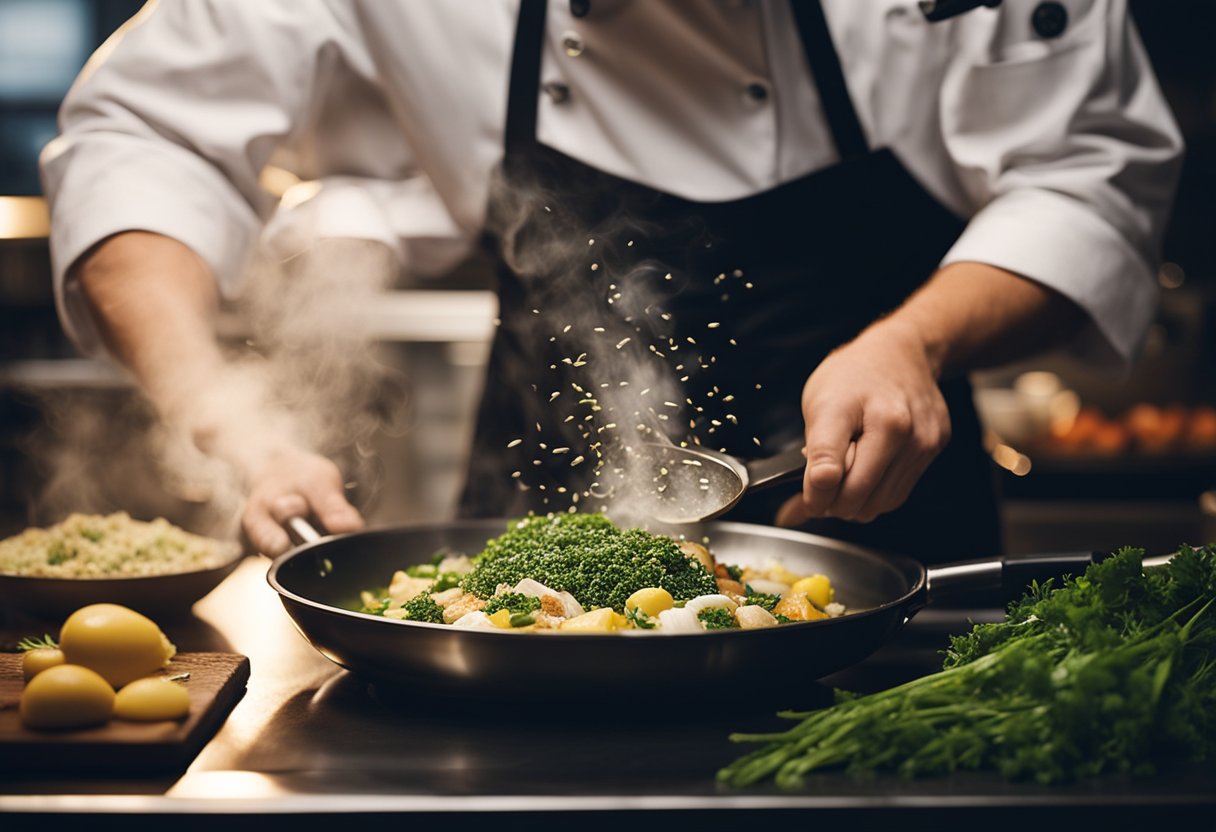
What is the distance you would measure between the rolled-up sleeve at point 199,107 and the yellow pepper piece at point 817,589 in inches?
45.1

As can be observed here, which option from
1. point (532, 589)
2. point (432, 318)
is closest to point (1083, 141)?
point (532, 589)

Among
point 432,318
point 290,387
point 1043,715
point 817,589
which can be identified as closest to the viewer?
point 1043,715

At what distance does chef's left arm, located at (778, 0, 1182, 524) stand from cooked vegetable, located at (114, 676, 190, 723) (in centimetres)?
A: 83

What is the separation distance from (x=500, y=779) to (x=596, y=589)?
13.1 inches

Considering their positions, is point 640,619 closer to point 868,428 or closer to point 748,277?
point 868,428

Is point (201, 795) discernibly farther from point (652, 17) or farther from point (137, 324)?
point (652, 17)

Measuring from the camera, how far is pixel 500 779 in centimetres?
96

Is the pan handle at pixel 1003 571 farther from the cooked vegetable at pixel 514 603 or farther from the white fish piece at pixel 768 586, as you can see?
the cooked vegetable at pixel 514 603

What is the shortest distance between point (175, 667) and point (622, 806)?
0.57 m

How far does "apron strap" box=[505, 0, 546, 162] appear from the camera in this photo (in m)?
1.90

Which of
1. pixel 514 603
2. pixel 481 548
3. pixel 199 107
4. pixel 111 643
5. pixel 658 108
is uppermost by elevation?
pixel 199 107

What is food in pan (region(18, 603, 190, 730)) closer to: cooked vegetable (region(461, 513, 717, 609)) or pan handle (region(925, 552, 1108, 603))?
cooked vegetable (region(461, 513, 717, 609))

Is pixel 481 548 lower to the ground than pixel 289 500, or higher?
lower

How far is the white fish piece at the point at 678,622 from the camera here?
3.71 feet
